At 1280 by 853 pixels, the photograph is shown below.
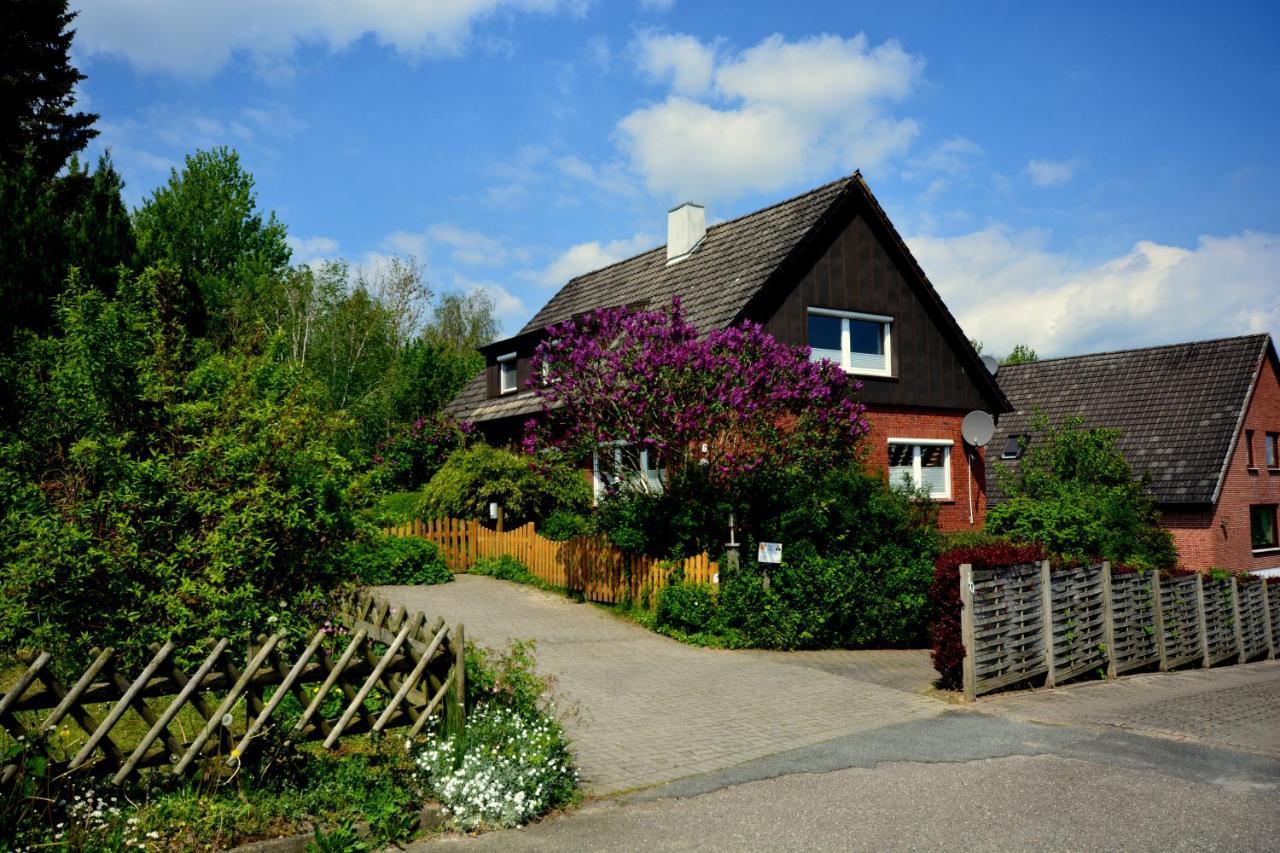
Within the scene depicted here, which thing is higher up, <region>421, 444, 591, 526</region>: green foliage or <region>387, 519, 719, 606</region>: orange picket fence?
<region>421, 444, 591, 526</region>: green foliage

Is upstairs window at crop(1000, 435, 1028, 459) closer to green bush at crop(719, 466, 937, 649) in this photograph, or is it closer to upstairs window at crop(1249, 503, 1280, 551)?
upstairs window at crop(1249, 503, 1280, 551)

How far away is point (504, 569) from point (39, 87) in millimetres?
16956

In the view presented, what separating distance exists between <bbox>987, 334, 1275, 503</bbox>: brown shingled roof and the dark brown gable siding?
9139 mm

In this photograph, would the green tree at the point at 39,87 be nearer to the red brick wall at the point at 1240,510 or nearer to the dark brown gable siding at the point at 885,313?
the dark brown gable siding at the point at 885,313

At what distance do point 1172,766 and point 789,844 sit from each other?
4.03m

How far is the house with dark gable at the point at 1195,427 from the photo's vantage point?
29.1m

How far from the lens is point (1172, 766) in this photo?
26.2 feet

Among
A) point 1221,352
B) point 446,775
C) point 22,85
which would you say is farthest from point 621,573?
point 1221,352

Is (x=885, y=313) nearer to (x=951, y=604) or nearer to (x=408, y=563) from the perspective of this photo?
(x=408, y=563)

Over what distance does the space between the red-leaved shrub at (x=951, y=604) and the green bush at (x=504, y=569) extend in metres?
10.0

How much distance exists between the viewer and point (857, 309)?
21906 mm

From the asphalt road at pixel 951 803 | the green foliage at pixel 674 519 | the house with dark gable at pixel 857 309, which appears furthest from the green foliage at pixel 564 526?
the asphalt road at pixel 951 803

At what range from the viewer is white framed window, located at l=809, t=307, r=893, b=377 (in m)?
21.5

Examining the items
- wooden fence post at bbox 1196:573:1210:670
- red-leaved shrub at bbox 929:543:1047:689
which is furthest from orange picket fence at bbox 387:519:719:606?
wooden fence post at bbox 1196:573:1210:670
